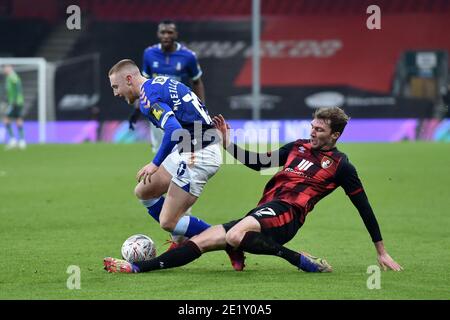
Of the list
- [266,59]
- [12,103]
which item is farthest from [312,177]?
Result: [266,59]

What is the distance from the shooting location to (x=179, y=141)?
8.69 metres

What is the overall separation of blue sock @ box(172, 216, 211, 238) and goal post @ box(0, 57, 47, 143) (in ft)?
75.7

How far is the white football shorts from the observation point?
870 cm

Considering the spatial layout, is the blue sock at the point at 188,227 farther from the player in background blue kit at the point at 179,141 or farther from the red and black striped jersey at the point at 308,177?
the red and black striped jersey at the point at 308,177

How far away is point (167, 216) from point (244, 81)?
24.5 meters

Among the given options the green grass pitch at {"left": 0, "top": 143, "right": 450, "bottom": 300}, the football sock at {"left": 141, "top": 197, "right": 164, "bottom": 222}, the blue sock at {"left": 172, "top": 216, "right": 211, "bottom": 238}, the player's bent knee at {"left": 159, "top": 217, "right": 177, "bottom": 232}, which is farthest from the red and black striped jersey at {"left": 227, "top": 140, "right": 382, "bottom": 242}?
the football sock at {"left": 141, "top": 197, "right": 164, "bottom": 222}

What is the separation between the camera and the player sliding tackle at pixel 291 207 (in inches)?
319

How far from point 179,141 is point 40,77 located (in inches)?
957

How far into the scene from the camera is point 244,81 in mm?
32938

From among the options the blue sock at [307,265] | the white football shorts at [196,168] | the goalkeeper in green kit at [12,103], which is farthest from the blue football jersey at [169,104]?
the goalkeeper in green kit at [12,103]

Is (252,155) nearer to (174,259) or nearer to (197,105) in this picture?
(197,105)

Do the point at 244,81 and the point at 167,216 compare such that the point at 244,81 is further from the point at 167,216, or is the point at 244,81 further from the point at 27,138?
the point at 167,216

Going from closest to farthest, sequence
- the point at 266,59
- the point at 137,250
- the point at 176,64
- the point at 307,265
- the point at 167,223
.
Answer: the point at 307,265
the point at 137,250
the point at 167,223
the point at 176,64
the point at 266,59
